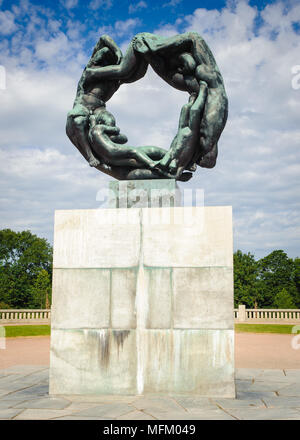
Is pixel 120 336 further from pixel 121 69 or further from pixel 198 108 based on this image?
pixel 121 69

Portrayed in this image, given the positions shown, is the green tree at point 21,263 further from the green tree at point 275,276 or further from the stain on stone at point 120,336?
the stain on stone at point 120,336

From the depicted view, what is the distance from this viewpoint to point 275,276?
50.0m

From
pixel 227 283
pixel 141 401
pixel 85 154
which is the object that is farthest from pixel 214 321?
pixel 85 154

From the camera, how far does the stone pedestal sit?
4555mm

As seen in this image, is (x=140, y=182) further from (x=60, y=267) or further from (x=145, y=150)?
(x=60, y=267)

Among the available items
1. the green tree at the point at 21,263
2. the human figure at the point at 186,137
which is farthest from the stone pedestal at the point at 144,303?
the green tree at the point at 21,263

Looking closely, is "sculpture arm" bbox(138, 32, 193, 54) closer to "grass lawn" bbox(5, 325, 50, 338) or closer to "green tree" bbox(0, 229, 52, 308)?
"grass lawn" bbox(5, 325, 50, 338)

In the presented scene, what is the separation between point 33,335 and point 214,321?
1399 cm

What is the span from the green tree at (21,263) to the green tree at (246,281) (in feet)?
76.6

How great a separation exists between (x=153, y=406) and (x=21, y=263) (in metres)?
44.8

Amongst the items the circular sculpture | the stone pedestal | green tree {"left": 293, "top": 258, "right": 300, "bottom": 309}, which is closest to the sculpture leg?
the circular sculpture

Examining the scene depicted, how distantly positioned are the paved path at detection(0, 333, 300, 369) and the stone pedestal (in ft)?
16.4

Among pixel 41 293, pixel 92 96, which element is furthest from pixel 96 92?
pixel 41 293

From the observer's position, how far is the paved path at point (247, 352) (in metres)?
9.99
